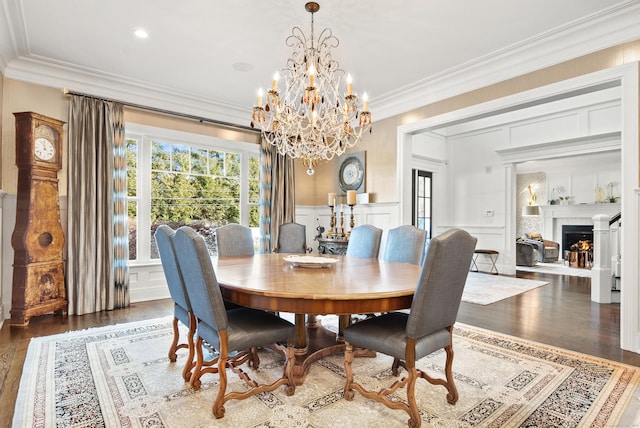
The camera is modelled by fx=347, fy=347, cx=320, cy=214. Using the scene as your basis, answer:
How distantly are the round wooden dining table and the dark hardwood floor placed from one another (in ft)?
4.55

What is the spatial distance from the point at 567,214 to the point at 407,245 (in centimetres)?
832

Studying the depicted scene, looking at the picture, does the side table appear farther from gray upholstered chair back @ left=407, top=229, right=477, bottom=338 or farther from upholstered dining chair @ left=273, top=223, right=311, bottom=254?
gray upholstered chair back @ left=407, top=229, right=477, bottom=338

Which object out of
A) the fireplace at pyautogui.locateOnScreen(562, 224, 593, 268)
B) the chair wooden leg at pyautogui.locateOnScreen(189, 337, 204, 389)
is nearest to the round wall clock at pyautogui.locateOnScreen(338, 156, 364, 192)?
the chair wooden leg at pyautogui.locateOnScreen(189, 337, 204, 389)

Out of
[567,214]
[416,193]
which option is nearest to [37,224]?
[416,193]

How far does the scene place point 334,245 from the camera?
5.18m

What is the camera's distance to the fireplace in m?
8.09

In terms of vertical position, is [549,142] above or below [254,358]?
above

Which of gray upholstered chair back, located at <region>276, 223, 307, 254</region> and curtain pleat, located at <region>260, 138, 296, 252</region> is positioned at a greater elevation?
curtain pleat, located at <region>260, 138, 296, 252</region>

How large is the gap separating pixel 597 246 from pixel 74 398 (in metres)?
5.76

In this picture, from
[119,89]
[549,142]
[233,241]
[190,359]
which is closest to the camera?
[190,359]

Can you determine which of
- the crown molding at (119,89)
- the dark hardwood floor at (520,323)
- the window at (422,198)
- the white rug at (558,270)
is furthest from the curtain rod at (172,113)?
the white rug at (558,270)

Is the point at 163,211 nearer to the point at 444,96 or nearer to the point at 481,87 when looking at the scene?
the point at 444,96

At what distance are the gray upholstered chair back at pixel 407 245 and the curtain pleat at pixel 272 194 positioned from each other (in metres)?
2.53

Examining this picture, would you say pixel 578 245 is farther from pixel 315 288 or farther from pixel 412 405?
pixel 315 288
